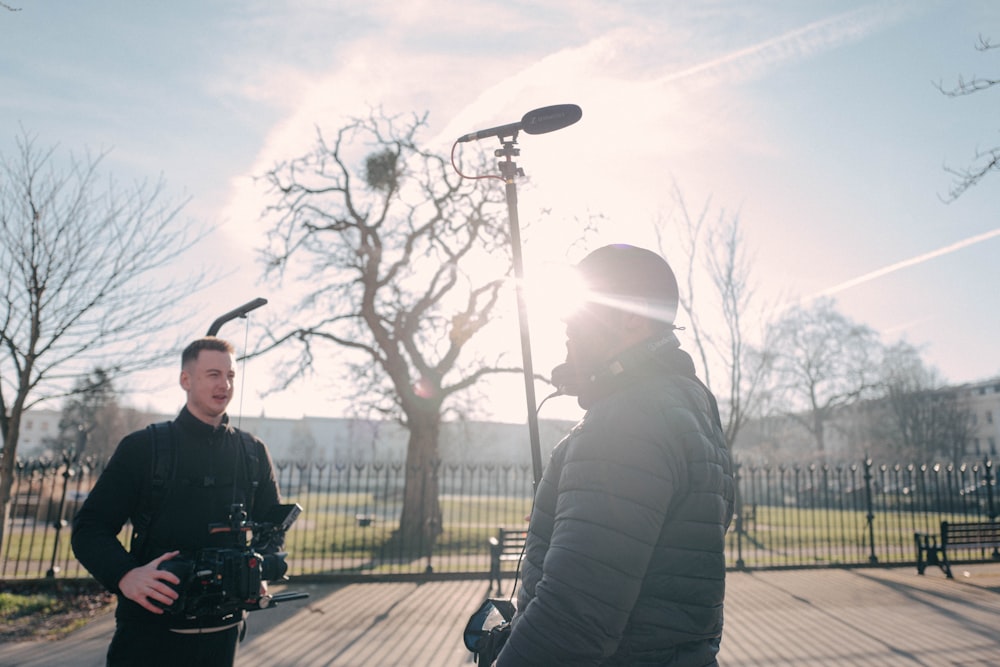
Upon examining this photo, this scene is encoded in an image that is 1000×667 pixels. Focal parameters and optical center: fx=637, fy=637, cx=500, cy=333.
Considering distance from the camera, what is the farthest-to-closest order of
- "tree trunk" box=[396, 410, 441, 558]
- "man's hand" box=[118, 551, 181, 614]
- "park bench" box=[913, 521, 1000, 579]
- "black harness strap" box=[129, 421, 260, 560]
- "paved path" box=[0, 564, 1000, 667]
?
"tree trunk" box=[396, 410, 441, 558] → "park bench" box=[913, 521, 1000, 579] → "paved path" box=[0, 564, 1000, 667] → "black harness strap" box=[129, 421, 260, 560] → "man's hand" box=[118, 551, 181, 614]

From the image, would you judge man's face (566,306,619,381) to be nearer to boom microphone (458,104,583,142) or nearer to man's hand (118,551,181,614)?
boom microphone (458,104,583,142)

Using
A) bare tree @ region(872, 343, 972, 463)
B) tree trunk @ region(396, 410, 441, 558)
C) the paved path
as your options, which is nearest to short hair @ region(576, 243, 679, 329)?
the paved path

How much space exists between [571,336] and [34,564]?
12851mm

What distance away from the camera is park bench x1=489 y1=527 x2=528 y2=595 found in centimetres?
917

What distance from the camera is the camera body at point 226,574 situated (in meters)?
2.69

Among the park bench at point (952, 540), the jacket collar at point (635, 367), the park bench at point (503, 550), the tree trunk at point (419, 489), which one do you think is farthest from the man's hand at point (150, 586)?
the tree trunk at point (419, 489)

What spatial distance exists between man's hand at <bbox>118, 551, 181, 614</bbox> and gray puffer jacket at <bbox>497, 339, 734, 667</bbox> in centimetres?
157

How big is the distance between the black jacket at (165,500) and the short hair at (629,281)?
2.18 meters

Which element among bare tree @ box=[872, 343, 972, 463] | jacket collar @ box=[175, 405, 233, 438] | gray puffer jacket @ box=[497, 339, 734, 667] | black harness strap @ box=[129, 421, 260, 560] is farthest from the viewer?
bare tree @ box=[872, 343, 972, 463]

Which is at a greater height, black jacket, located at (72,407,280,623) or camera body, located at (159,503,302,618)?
black jacket, located at (72,407,280,623)

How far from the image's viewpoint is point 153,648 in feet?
9.01

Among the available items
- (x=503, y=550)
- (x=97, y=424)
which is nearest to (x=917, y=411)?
(x=503, y=550)

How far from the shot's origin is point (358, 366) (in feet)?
61.5

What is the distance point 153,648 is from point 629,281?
8.38 ft
